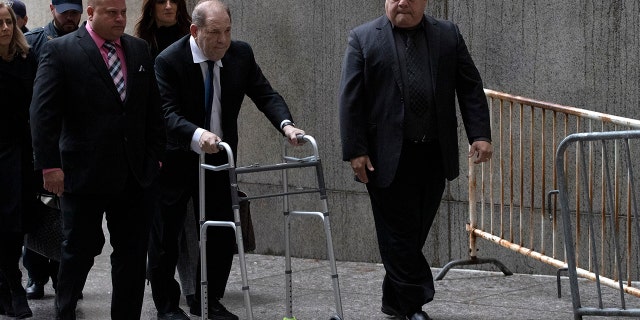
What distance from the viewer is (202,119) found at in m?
6.97

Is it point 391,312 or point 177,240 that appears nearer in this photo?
point 391,312

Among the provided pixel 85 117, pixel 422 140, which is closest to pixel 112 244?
pixel 85 117

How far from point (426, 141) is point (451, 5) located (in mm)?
1928

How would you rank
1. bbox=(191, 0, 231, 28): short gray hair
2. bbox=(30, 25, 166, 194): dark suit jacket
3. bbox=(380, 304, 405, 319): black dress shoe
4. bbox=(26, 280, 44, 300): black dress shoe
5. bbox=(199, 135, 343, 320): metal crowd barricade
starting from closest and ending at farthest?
1. bbox=(199, 135, 343, 320): metal crowd barricade
2. bbox=(30, 25, 166, 194): dark suit jacket
3. bbox=(191, 0, 231, 28): short gray hair
4. bbox=(380, 304, 405, 319): black dress shoe
5. bbox=(26, 280, 44, 300): black dress shoe

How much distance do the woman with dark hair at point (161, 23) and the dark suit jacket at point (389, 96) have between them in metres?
1.42

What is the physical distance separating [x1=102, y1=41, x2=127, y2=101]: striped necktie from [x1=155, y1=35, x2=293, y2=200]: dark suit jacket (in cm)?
55

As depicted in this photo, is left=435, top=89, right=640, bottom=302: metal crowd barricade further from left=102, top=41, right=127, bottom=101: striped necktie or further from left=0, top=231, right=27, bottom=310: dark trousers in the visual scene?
left=0, top=231, right=27, bottom=310: dark trousers

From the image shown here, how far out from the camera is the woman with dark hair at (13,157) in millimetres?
7473

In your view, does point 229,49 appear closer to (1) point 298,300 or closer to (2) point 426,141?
(2) point 426,141

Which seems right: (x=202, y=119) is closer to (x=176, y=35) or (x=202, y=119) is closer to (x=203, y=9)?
(x=203, y=9)

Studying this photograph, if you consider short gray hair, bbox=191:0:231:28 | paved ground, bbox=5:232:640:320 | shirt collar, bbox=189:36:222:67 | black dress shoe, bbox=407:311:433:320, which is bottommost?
paved ground, bbox=5:232:640:320

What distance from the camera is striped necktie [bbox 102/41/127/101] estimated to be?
6.25m

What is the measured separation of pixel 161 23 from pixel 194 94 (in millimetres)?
1036

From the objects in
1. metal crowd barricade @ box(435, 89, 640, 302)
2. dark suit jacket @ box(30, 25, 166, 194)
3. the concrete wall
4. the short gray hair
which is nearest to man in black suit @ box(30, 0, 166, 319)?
dark suit jacket @ box(30, 25, 166, 194)
